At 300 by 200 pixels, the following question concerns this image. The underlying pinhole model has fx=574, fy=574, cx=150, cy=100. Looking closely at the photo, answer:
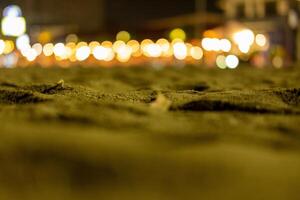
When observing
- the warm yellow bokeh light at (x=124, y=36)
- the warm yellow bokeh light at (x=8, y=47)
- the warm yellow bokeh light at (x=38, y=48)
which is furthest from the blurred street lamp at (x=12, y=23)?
the warm yellow bokeh light at (x=124, y=36)

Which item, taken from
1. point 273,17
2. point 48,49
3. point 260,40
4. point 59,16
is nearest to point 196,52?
point 260,40

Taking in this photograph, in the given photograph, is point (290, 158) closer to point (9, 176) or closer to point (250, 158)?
point (250, 158)

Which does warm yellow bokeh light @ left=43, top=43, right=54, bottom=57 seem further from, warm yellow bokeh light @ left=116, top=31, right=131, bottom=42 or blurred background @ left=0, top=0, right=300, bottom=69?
warm yellow bokeh light @ left=116, top=31, right=131, bottom=42

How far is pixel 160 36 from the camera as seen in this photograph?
2430 cm

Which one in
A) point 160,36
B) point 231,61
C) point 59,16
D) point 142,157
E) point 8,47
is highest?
point 59,16

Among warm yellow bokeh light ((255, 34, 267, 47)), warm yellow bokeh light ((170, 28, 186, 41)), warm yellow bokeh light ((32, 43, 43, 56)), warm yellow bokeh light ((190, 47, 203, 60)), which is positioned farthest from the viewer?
warm yellow bokeh light ((32, 43, 43, 56))

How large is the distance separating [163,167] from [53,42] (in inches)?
946

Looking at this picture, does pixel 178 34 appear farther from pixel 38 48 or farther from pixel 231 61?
pixel 38 48

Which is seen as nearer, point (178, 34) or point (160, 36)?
point (178, 34)

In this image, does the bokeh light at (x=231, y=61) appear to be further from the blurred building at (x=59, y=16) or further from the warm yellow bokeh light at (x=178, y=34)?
the blurred building at (x=59, y=16)

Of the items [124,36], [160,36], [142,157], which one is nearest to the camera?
[142,157]

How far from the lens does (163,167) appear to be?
1591 mm

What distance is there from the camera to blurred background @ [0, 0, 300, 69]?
779 inches

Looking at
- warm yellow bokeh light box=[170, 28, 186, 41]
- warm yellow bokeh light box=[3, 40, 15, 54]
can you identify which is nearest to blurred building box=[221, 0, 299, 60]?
warm yellow bokeh light box=[170, 28, 186, 41]
